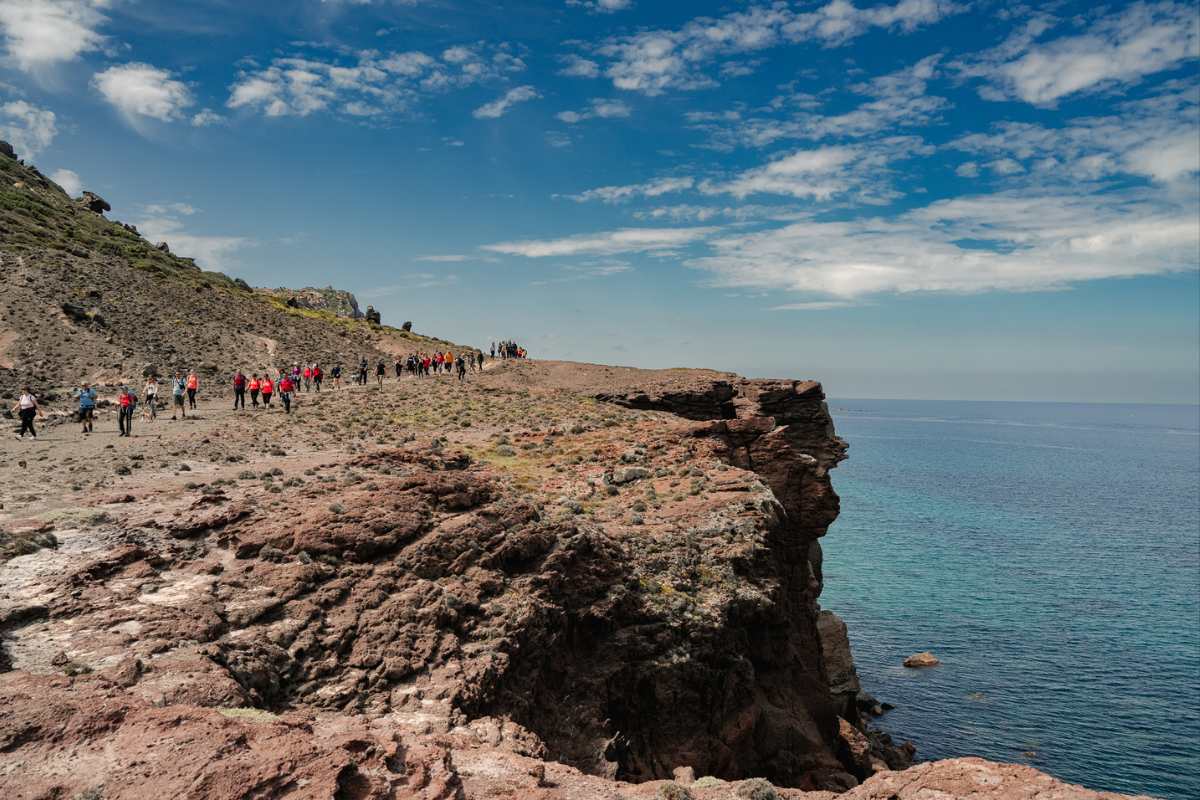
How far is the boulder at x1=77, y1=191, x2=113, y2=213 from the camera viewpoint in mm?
112688

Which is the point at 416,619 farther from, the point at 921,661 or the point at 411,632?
the point at 921,661

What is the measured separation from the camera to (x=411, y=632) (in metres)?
13.2

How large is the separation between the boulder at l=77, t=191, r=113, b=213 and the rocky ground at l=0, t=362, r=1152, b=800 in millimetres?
105649

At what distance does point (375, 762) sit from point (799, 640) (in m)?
19.5

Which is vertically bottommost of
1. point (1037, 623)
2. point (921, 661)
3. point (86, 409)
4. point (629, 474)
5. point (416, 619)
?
point (921, 661)

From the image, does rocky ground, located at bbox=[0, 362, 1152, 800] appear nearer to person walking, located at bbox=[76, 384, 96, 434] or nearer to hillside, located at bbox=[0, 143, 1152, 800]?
hillside, located at bbox=[0, 143, 1152, 800]

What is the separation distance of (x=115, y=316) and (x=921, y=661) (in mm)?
69122

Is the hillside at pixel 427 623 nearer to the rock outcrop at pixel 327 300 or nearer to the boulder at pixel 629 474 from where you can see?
the boulder at pixel 629 474

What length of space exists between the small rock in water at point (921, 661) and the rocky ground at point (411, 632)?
17111mm

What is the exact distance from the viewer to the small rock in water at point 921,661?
44125mm

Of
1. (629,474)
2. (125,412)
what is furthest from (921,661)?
(125,412)

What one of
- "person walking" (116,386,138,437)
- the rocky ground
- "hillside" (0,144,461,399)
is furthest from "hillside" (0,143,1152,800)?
"hillside" (0,144,461,399)

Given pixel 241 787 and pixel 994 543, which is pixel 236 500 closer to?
pixel 241 787

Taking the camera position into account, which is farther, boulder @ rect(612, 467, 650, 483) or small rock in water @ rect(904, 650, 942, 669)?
small rock in water @ rect(904, 650, 942, 669)
